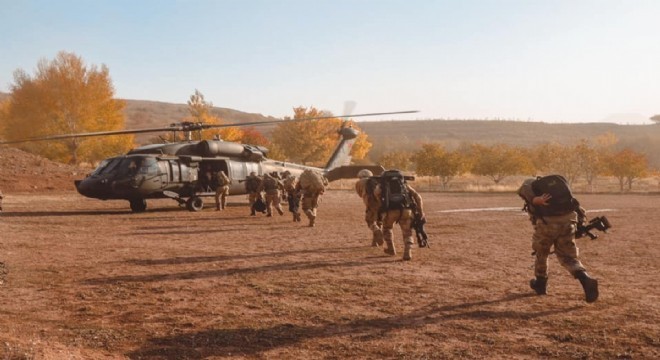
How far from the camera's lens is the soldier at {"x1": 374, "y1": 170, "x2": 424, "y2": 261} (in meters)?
8.74

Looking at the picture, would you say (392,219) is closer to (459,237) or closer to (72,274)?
(459,237)

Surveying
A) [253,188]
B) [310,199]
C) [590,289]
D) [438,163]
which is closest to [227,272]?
[590,289]

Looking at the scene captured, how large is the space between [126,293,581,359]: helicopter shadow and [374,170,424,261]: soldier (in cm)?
295

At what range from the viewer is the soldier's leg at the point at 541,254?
245 inches

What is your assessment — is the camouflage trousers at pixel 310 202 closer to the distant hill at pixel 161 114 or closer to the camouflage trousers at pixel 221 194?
the camouflage trousers at pixel 221 194

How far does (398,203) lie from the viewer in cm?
874

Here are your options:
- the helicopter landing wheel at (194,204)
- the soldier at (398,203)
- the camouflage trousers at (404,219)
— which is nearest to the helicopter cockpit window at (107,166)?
the helicopter landing wheel at (194,204)

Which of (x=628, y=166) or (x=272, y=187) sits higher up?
(x=628, y=166)

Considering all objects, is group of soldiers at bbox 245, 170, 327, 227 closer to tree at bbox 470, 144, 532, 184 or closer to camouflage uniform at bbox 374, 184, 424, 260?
camouflage uniform at bbox 374, 184, 424, 260

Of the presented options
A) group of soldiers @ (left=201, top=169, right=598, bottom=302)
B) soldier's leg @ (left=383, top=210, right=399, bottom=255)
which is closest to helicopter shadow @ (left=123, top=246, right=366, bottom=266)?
soldier's leg @ (left=383, top=210, right=399, bottom=255)

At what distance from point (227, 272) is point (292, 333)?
3.10m

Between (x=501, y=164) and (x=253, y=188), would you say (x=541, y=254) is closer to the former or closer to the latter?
(x=253, y=188)

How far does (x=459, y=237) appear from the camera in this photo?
466 inches

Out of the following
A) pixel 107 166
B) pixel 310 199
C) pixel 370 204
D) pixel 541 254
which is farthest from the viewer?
pixel 107 166
